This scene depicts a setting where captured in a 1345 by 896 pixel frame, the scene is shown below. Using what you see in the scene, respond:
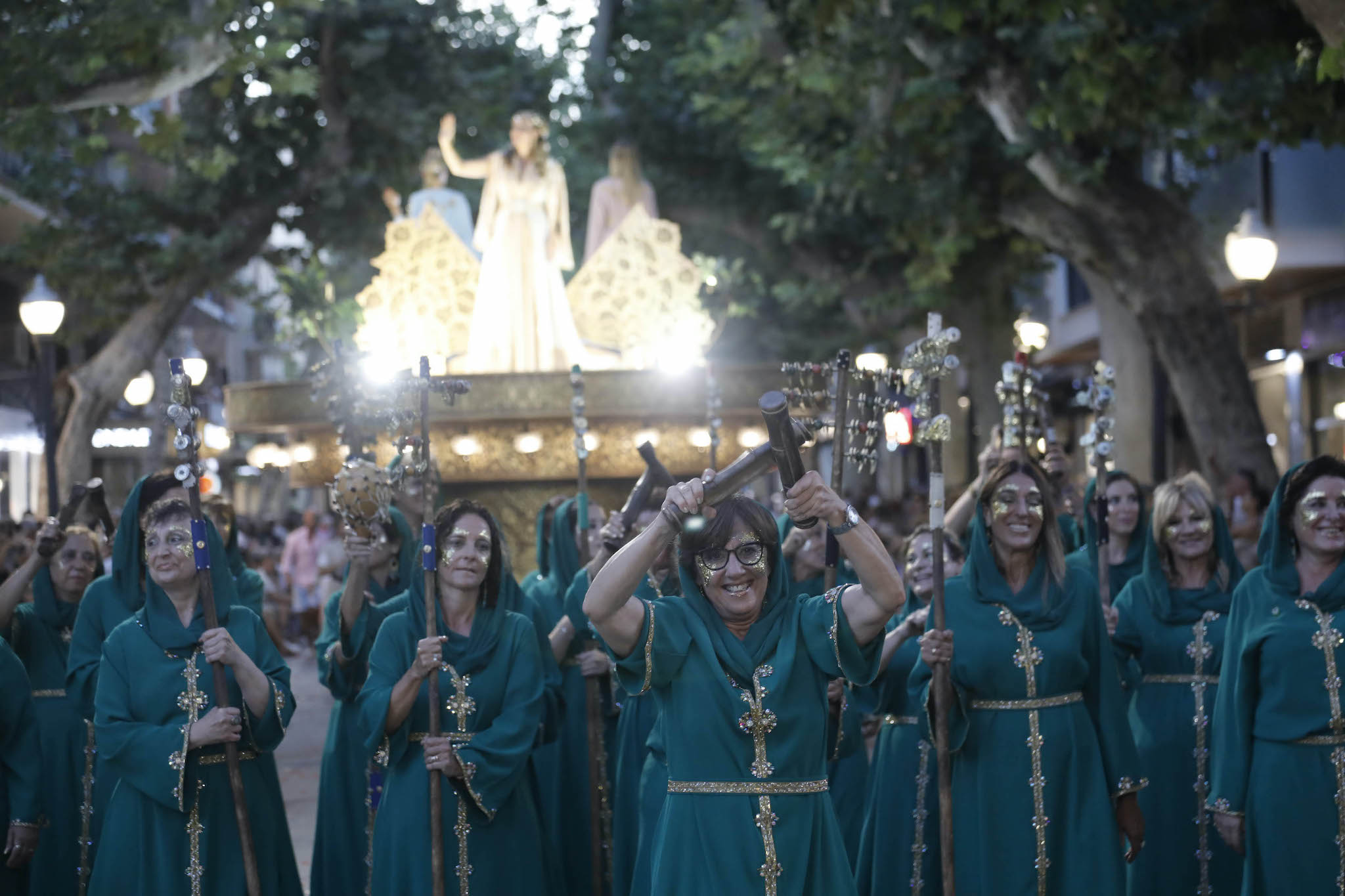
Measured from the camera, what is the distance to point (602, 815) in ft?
27.5

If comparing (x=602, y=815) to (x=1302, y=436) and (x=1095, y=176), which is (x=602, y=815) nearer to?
(x=1095, y=176)

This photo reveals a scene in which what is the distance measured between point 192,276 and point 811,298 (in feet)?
30.9

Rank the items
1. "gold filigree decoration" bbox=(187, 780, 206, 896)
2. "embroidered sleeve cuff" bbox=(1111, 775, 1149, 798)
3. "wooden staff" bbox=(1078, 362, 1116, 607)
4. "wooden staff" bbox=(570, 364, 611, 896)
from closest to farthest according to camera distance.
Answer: "gold filigree decoration" bbox=(187, 780, 206, 896), "embroidered sleeve cuff" bbox=(1111, 775, 1149, 798), "wooden staff" bbox=(1078, 362, 1116, 607), "wooden staff" bbox=(570, 364, 611, 896)

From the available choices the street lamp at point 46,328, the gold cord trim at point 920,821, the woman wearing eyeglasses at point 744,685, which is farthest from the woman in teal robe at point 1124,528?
the street lamp at point 46,328

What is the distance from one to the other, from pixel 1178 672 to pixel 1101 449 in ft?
3.46

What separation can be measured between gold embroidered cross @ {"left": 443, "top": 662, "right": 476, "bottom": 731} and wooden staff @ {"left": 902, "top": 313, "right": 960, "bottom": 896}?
173 cm

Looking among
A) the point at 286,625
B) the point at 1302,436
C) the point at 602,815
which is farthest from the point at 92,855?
the point at 1302,436

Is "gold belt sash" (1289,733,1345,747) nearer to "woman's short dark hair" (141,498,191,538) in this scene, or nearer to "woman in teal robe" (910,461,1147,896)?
"woman in teal robe" (910,461,1147,896)

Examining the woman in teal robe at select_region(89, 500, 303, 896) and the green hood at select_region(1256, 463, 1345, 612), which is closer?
the woman in teal robe at select_region(89, 500, 303, 896)

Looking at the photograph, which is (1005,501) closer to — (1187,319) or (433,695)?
(433,695)

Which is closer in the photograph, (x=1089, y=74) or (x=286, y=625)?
(x=1089, y=74)

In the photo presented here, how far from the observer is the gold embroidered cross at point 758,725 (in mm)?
4973

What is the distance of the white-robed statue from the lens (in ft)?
57.2

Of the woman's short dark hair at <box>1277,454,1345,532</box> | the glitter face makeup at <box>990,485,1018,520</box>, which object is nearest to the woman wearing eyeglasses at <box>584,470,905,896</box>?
the glitter face makeup at <box>990,485,1018,520</box>
